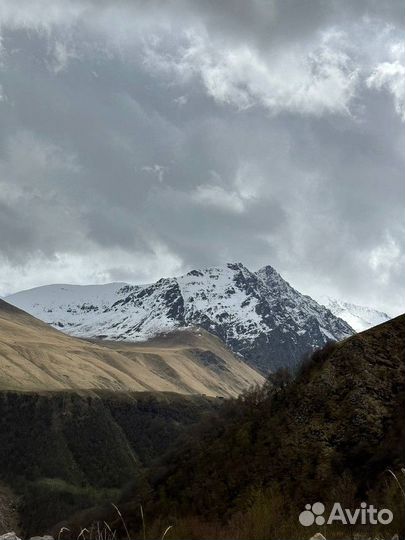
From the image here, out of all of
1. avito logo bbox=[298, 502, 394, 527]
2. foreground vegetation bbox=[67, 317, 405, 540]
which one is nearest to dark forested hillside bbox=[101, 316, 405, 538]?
foreground vegetation bbox=[67, 317, 405, 540]

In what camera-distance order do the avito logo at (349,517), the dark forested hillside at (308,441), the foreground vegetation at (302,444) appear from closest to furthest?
1. the avito logo at (349,517)
2. the foreground vegetation at (302,444)
3. the dark forested hillside at (308,441)

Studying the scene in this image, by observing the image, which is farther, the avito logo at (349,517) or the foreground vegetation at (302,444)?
the foreground vegetation at (302,444)

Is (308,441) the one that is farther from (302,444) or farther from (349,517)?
(349,517)

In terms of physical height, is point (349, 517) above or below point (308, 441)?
below

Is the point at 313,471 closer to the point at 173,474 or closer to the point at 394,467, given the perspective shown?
the point at 394,467

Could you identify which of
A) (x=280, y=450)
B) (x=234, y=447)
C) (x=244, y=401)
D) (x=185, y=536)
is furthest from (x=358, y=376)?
(x=185, y=536)

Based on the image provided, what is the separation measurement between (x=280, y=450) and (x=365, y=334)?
17.1 metres

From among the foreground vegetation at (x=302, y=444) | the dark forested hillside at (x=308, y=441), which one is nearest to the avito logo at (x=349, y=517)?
the foreground vegetation at (x=302, y=444)

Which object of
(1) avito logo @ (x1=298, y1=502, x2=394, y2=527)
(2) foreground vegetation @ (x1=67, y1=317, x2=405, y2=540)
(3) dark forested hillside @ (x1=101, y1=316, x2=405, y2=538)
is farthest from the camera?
(3) dark forested hillside @ (x1=101, y1=316, x2=405, y2=538)

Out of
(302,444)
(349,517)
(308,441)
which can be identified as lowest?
(349,517)

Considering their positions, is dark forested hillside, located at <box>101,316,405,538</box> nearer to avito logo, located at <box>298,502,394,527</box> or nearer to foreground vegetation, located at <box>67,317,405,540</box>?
foreground vegetation, located at <box>67,317,405,540</box>

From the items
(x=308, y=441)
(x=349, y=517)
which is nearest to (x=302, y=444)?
(x=308, y=441)

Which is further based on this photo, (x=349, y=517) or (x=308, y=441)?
(x=308, y=441)

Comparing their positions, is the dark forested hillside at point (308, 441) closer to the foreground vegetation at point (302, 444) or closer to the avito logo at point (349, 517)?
the foreground vegetation at point (302, 444)
